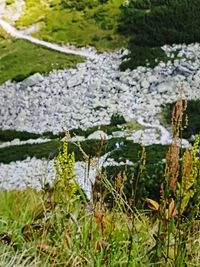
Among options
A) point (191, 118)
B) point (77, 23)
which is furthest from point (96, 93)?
point (77, 23)

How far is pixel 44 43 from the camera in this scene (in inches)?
2094

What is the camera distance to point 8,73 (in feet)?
159

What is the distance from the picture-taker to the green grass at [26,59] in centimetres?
4816

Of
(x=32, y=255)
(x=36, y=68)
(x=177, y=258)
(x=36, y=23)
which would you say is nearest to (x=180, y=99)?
(x=177, y=258)

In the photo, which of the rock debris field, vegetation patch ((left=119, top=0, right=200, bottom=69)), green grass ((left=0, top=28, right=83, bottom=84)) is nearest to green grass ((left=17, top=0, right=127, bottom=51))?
vegetation patch ((left=119, top=0, right=200, bottom=69))

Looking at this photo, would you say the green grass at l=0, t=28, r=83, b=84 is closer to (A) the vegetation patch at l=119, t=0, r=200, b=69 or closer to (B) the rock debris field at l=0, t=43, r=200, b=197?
(B) the rock debris field at l=0, t=43, r=200, b=197

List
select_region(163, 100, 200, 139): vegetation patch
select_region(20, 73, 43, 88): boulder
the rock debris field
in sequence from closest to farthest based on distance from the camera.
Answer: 1. select_region(163, 100, 200, 139): vegetation patch
2. the rock debris field
3. select_region(20, 73, 43, 88): boulder

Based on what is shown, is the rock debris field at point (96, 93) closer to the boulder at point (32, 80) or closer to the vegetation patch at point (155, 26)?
the boulder at point (32, 80)

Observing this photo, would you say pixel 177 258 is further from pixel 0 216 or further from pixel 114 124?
pixel 114 124

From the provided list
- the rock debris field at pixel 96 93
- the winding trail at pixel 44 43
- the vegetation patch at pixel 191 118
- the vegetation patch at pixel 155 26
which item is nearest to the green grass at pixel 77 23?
the winding trail at pixel 44 43

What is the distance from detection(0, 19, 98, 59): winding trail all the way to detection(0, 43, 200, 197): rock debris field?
1.23 meters

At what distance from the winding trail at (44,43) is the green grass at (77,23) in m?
0.60

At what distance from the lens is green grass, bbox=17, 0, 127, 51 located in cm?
5269

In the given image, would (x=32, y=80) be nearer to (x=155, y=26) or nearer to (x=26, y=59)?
(x=26, y=59)
